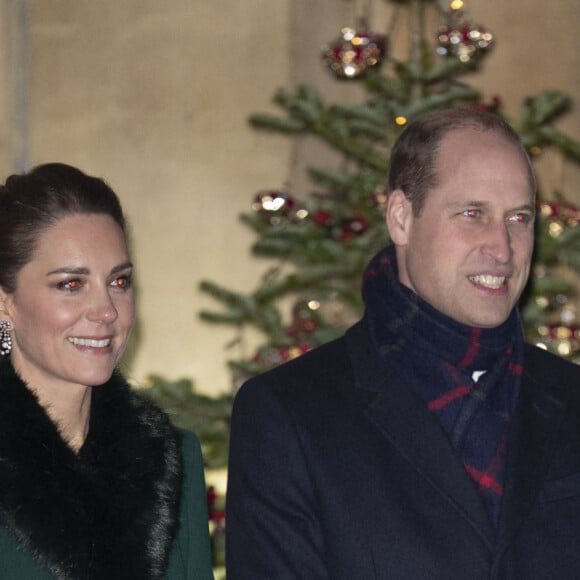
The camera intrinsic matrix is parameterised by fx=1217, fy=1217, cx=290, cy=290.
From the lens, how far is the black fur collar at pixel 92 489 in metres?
2.69

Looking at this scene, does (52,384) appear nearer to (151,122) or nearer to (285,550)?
(285,550)

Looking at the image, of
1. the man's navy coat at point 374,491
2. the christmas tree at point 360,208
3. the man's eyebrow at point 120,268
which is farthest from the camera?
the christmas tree at point 360,208

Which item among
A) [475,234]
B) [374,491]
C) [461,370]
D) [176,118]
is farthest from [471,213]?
[176,118]

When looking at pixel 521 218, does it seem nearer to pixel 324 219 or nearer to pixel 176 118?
pixel 324 219

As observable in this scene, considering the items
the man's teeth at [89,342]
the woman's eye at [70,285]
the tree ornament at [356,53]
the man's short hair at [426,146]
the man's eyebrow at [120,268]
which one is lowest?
the man's teeth at [89,342]

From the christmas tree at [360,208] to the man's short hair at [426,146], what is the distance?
1780 mm

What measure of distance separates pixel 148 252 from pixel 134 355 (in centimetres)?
52

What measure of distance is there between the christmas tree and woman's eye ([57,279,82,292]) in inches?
83.2

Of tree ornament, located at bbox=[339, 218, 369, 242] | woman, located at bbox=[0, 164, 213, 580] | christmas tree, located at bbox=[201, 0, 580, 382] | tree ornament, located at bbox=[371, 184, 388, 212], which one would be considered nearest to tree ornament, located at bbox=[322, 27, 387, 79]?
christmas tree, located at bbox=[201, 0, 580, 382]

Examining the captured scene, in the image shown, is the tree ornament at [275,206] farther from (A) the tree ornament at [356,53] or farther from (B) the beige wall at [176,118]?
(B) the beige wall at [176,118]

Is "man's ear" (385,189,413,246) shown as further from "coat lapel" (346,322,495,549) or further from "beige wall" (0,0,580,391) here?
"beige wall" (0,0,580,391)

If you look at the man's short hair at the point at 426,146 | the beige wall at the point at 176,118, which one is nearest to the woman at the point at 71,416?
the man's short hair at the point at 426,146

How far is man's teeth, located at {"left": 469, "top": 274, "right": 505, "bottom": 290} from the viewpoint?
279cm

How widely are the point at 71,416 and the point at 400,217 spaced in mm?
922
